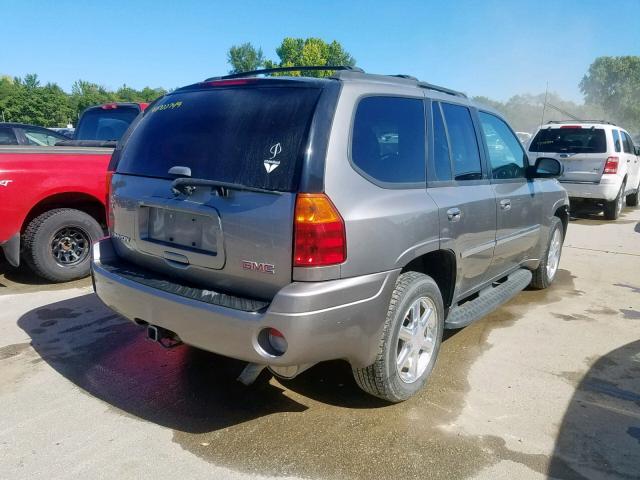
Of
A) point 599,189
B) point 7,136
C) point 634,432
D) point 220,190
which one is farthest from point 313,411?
point 599,189

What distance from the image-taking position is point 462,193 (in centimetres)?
337

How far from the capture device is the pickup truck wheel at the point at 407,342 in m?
2.76

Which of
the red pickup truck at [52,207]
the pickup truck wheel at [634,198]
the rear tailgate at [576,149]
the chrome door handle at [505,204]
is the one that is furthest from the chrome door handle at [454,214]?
the pickup truck wheel at [634,198]

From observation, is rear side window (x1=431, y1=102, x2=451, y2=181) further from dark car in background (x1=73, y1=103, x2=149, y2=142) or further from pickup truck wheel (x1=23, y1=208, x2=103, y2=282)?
dark car in background (x1=73, y1=103, x2=149, y2=142)

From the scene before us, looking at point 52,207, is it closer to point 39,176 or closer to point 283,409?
point 39,176

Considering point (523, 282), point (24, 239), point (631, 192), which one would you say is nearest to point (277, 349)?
point (523, 282)

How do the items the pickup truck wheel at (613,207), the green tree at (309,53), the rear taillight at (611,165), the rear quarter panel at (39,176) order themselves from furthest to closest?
1. the green tree at (309,53)
2. the pickup truck wheel at (613,207)
3. the rear taillight at (611,165)
4. the rear quarter panel at (39,176)

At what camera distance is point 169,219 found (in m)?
2.80

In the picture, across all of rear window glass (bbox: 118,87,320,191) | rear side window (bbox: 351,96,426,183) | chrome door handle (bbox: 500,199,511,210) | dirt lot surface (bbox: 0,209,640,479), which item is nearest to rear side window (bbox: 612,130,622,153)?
dirt lot surface (bbox: 0,209,640,479)

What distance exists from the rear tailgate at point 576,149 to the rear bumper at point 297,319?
A: 8.60 m

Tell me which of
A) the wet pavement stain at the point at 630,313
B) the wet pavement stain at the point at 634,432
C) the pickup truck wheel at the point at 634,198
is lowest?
the wet pavement stain at the point at 634,432

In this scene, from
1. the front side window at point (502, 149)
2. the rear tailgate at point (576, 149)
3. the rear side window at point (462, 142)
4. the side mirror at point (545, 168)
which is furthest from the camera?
the rear tailgate at point (576, 149)

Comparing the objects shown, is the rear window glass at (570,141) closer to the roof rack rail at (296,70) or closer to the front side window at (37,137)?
the roof rack rail at (296,70)

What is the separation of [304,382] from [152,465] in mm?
1156
